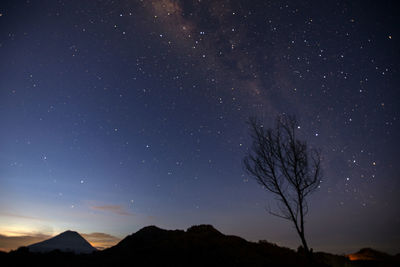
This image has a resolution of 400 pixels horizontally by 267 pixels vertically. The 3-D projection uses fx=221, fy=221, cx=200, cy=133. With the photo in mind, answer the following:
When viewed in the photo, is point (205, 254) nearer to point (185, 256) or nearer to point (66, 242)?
point (185, 256)

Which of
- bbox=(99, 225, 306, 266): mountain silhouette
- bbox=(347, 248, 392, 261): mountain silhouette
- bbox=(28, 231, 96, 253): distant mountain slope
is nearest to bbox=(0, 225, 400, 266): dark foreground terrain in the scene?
bbox=(99, 225, 306, 266): mountain silhouette

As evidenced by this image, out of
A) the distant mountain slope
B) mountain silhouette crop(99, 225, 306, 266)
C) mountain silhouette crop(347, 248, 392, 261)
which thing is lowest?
the distant mountain slope

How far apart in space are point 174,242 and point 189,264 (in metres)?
2.96

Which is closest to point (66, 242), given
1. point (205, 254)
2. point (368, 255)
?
point (368, 255)

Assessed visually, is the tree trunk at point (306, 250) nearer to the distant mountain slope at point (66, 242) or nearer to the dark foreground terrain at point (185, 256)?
the dark foreground terrain at point (185, 256)

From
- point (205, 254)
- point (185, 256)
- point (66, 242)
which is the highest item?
point (205, 254)

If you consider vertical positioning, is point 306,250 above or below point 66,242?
above

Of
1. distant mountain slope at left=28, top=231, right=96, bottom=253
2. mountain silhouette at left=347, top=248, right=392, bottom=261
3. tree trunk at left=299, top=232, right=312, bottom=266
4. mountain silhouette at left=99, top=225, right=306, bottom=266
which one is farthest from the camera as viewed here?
distant mountain slope at left=28, top=231, right=96, bottom=253

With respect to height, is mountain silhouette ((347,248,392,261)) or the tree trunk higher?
the tree trunk

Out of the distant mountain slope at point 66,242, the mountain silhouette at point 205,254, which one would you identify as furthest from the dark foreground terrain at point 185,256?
the distant mountain slope at point 66,242

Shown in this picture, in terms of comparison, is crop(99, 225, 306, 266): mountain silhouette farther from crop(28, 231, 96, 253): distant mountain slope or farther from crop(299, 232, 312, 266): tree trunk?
crop(28, 231, 96, 253): distant mountain slope

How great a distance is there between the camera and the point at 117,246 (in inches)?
561

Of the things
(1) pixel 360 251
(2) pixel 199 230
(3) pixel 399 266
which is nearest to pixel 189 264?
(2) pixel 199 230

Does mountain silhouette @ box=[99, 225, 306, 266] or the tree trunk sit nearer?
mountain silhouette @ box=[99, 225, 306, 266]
